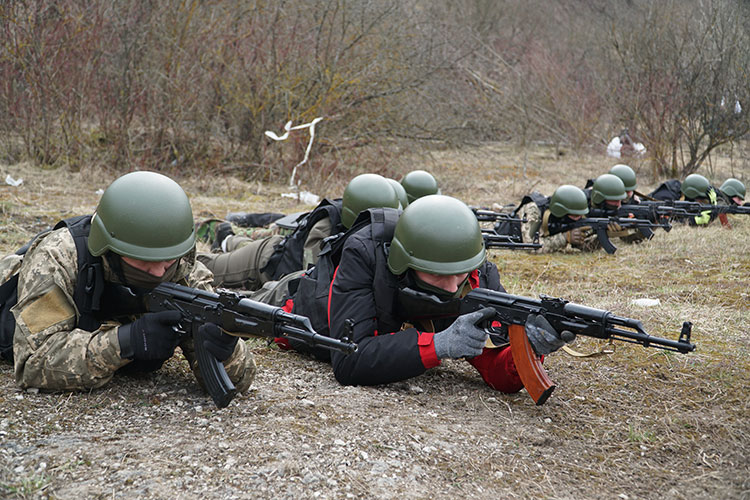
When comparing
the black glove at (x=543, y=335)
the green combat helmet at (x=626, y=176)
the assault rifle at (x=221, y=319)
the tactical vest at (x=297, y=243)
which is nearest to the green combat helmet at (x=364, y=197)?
the tactical vest at (x=297, y=243)

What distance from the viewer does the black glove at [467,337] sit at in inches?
129

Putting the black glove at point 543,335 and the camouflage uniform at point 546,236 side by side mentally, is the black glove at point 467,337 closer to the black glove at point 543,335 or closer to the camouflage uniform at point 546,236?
the black glove at point 543,335

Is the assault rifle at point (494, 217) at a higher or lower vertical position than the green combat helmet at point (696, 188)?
lower

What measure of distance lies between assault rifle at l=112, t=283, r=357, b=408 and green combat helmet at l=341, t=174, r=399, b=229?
7.86 ft

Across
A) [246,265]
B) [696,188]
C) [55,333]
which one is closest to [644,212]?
[696,188]

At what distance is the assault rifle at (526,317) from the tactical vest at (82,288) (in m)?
1.47

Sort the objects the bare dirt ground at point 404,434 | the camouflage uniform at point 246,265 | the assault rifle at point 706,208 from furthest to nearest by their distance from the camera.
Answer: the assault rifle at point 706,208 → the camouflage uniform at point 246,265 → the bare dirt ground at point 404,434

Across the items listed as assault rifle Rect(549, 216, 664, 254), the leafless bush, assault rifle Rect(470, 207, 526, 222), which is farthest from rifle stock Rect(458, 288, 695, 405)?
the leafless bush

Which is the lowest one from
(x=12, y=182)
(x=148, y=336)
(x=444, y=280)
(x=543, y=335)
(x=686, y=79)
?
(x=12, y=182)

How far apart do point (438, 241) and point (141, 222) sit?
4.53 feet

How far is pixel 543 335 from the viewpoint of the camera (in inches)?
130

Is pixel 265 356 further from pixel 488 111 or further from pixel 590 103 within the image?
pixel 590 103

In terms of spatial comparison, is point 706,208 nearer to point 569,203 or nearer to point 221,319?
point 569,203

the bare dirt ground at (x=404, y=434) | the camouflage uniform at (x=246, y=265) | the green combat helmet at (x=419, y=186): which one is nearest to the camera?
the bare dirt ground at (x=404, y=434)
